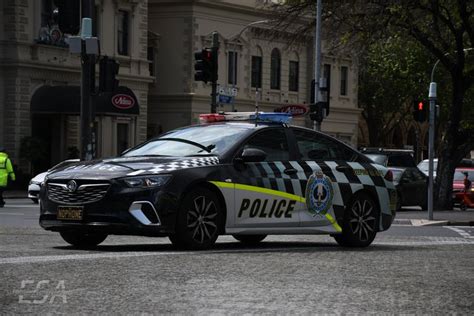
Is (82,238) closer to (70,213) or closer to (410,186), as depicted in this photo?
(70,213)

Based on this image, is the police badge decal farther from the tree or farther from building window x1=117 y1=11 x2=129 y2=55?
building window x1=117 y1=11 x2=129 y2=55

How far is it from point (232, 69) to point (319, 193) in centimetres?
4952

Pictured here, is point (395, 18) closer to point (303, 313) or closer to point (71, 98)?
point (71, 98)

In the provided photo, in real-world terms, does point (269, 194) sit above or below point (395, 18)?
below

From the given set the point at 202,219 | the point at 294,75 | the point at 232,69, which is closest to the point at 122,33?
the point at 232,69

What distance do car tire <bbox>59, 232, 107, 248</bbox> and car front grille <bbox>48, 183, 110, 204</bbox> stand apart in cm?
53

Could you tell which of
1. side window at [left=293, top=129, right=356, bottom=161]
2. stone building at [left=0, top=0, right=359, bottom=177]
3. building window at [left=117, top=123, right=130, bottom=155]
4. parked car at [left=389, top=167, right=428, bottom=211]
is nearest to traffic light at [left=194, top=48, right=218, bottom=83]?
parked car at [left=389, top=167, right=428, bottom=211]

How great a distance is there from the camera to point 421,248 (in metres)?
15.4

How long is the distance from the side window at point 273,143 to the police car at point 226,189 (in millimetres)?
12

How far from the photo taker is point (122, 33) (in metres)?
56.6

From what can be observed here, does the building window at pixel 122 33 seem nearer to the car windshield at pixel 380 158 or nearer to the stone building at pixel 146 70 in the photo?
the stone building at pixel 146 70

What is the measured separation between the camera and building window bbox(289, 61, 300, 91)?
69.6 meters

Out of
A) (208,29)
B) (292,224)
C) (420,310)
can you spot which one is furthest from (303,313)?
(208,29)

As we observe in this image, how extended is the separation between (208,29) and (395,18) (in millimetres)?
27076
